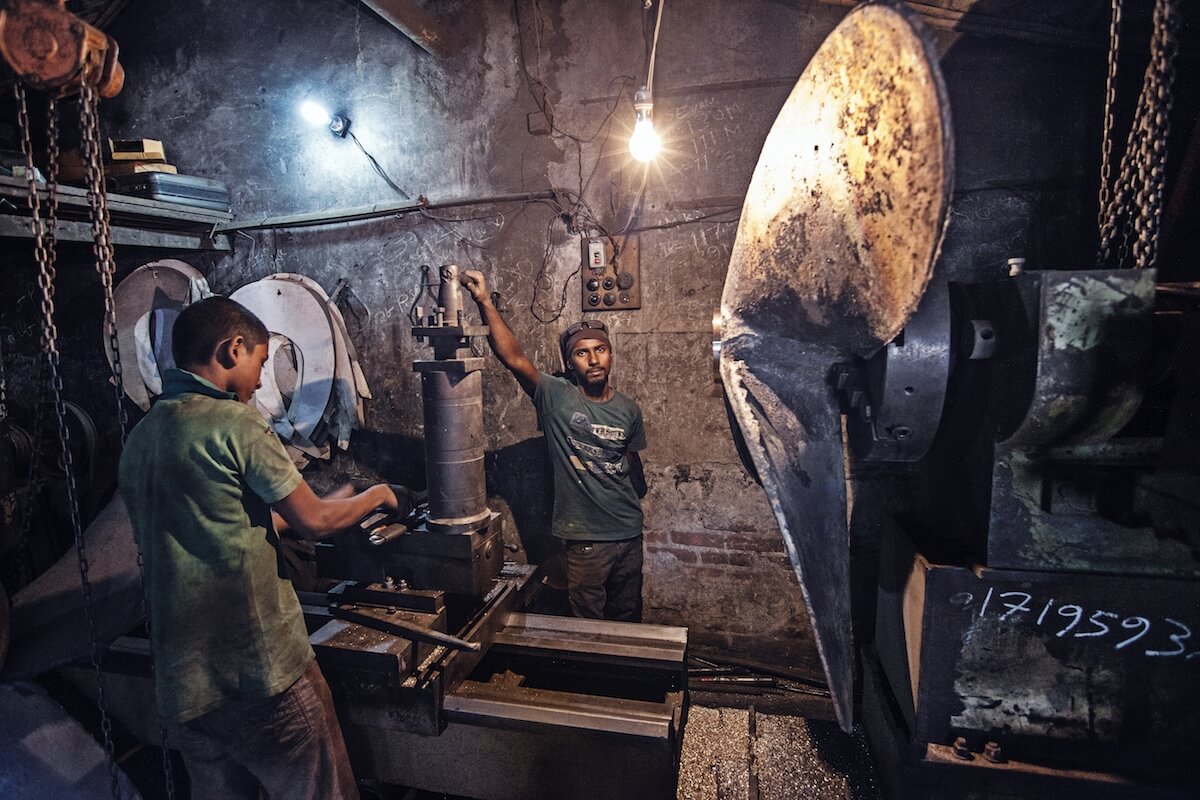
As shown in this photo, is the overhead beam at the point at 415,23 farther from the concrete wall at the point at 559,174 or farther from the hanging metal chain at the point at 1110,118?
the hanging metal chain at the point at 1110,118

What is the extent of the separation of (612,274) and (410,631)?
2.55 metres

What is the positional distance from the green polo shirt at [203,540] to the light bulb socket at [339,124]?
114 inches

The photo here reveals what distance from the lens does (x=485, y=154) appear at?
3863mm

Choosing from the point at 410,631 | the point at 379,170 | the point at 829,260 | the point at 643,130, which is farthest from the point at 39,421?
the point at 829,260

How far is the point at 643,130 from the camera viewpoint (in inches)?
127

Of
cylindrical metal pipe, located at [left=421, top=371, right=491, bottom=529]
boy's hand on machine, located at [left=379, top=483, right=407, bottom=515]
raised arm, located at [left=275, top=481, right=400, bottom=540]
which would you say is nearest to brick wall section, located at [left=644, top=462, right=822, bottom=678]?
cylindrical metal pipe, located at [left=421, top=371, right=491, bottom=529]

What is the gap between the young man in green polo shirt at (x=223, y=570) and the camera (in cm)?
193

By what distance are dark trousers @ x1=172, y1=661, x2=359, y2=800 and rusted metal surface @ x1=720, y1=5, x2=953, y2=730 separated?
6.42ft

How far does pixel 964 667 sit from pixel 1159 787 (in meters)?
0.63

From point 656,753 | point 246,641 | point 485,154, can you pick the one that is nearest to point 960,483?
point 656,753

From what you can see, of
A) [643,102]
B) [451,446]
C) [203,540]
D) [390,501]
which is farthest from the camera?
[643,102]

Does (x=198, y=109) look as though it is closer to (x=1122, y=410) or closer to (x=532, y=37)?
(x=532, y=37)

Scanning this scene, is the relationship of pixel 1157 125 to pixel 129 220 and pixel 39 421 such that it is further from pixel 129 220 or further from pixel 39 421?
A: pixel 129 220

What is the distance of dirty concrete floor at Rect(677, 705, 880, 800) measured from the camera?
2650 millimetres
